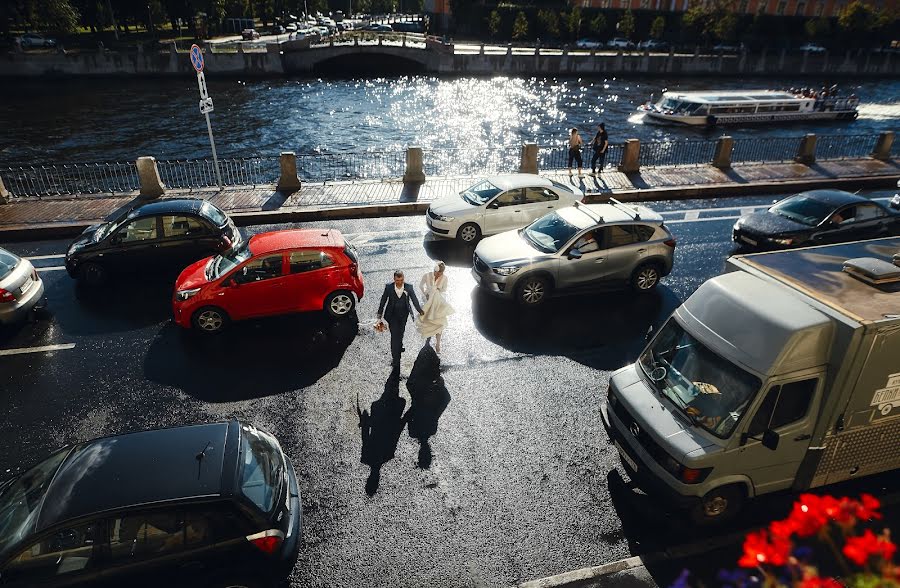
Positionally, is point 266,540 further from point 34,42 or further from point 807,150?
point 34,42

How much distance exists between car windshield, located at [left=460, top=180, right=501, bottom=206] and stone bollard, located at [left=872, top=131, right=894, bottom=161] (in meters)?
17.7

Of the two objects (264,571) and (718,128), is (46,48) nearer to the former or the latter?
(718,128)

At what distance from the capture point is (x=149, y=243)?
37.9ft

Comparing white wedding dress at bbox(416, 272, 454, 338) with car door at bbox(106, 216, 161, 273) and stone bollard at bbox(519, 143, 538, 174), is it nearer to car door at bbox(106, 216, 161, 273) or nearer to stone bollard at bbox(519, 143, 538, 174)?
car door at bbox(106, 216, 161, 273)

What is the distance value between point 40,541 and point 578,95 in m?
51.5

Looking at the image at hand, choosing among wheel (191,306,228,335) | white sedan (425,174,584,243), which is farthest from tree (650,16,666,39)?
wheel (191,306,228,335)

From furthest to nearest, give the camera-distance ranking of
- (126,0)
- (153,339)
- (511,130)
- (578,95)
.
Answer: (126,0)
(578,95)
(511,130)
(153,339)

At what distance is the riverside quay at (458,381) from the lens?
5051 mm

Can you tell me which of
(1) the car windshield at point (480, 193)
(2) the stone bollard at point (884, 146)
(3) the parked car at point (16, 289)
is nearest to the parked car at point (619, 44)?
(2) the stone bollard at point (884, 146)

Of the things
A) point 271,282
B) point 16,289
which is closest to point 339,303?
point 271,282

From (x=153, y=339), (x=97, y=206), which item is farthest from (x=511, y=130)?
(x=153, y=339)

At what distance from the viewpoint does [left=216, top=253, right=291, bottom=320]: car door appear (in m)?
9.66

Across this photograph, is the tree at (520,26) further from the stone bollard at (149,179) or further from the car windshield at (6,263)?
the car windshield at (6,263)

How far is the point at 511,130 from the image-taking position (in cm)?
3753
